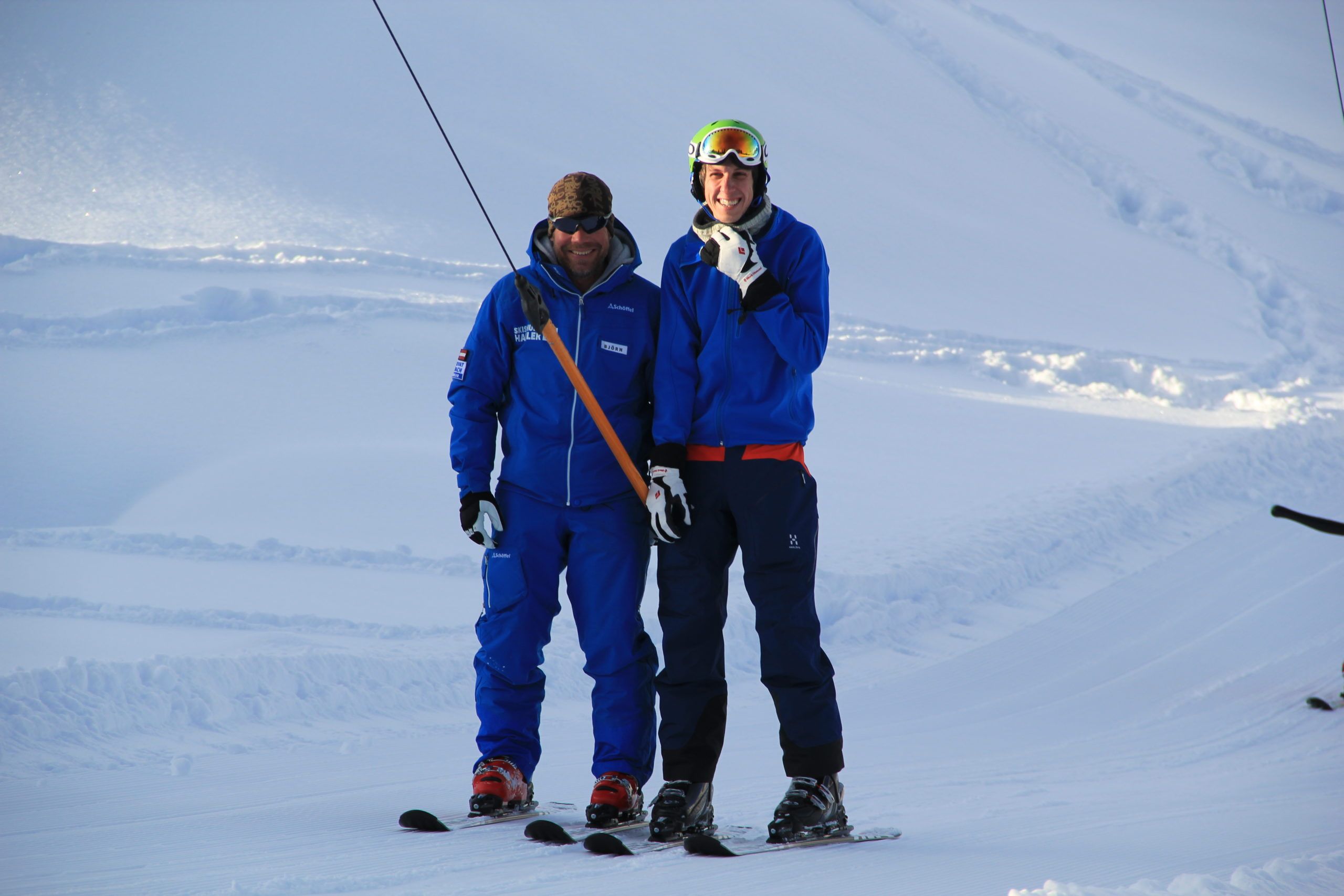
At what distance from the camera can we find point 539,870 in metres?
2.72

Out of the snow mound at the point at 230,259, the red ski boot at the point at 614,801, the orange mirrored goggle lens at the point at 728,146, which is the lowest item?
the red ski boot at the point at 614,801

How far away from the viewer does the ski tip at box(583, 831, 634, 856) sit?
9.34 ft

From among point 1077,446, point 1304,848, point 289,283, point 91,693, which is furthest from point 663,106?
point 1304,848

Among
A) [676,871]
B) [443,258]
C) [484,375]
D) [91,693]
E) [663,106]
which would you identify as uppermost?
[663,106]

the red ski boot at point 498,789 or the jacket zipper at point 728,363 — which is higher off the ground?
the jacket zipper at point 728,363

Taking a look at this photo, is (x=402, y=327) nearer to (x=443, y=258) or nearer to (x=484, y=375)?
(x=443, y=258)

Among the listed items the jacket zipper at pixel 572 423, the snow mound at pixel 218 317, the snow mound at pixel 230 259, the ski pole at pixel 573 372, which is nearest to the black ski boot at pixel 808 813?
the ski pole at pixel 573 372

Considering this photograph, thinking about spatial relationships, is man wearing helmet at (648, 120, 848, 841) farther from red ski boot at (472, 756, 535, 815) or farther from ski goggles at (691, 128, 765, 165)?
red ski boot at (472, 756, 535, 815)

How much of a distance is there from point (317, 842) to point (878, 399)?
7111 mm

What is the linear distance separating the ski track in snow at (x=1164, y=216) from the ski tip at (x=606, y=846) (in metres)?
9.57

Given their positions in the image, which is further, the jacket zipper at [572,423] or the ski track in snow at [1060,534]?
the ski track in snow at [1060,534]

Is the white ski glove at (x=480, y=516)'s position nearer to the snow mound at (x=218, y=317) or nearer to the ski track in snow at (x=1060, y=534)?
the ski track in snow at (x=1060, y=534)

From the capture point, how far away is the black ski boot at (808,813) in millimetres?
2971

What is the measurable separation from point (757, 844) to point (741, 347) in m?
1.24
